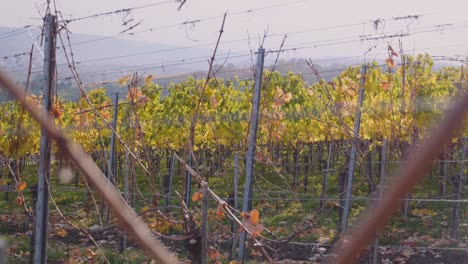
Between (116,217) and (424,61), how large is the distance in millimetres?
10648

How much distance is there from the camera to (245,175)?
10.7 m

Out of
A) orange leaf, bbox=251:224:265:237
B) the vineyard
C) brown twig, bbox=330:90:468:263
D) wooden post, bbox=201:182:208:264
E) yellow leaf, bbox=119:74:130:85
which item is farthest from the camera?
yellow leaf, bbox=119:74:130:85

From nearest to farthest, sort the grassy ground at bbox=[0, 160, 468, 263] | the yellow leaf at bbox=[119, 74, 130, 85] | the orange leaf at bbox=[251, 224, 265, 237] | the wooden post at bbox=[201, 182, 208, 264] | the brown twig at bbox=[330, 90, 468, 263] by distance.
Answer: the brown twig at bbox=[330, 90, 468, 263], the orange leaf at bbox=[251, 224, 265, 237], the wooden post at bbox=[201, 182, 208, 264], the yellow leaf at bbox=[119, 74, 130, 85], the grassy ground at bbox=[0, 160, 468, 263]

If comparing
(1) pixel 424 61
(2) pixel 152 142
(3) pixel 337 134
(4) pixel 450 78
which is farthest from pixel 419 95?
(2) pixel 152 142

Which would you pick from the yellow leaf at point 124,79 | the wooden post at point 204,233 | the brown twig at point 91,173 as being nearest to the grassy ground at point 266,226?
the yellow leaf at point 124,79

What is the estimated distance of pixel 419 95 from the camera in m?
10.2

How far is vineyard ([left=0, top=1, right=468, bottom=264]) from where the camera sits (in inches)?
94.9

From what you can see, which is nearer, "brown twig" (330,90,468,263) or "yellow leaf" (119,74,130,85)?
"brown twig" (330,90,468,263)

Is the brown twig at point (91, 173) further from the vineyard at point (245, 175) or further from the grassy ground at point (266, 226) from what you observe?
the grassy ground at point (266, 226)

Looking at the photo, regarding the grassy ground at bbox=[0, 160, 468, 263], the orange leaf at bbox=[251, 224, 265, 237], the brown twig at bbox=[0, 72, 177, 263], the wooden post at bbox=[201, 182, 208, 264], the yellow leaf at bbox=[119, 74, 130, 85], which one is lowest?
the grassy ground at bbox=[0, 160, 468, 263]

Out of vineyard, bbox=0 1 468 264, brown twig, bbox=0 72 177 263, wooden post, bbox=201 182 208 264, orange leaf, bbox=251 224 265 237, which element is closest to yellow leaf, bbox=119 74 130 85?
vineyard, bbox=0 1 468 264

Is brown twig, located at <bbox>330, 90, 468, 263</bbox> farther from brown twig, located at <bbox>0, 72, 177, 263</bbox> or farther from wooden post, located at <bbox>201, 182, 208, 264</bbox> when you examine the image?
wooden post, located at <bbox>201, 182, 208, 264</bbox>

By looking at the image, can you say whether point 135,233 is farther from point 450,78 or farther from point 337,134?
point 450,78

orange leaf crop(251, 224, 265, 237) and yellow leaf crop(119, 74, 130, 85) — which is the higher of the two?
yellow leaf crop(119, 74, 130, 85)
